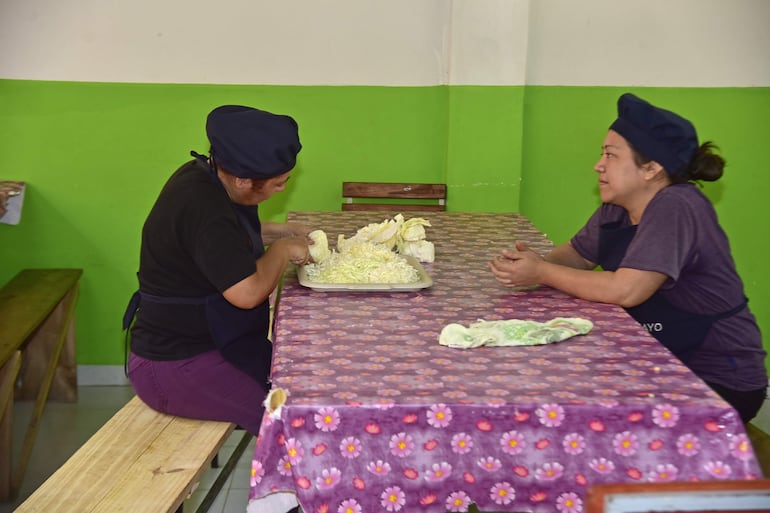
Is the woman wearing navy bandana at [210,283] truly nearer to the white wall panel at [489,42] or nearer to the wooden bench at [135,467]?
the wooden bench at [135,467]

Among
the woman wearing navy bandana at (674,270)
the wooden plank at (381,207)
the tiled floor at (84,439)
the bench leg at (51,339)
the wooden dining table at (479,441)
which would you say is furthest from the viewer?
the wooden plank at (381,207)

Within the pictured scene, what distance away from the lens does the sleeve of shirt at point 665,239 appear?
2.73 m

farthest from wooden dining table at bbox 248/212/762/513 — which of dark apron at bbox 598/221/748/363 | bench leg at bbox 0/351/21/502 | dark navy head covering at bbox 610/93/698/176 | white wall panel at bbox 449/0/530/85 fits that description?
white wall panel at bbox 449/0/530/85

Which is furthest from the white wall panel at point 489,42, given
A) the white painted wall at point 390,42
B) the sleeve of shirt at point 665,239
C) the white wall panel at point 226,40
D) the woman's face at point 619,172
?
the sleeve of shirt at point 665,239

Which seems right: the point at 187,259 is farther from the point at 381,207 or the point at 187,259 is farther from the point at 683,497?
the point at 381,207

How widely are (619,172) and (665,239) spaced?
38 cm

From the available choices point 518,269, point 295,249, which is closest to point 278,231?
point 295,249

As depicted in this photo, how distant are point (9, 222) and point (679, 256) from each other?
11.8ft

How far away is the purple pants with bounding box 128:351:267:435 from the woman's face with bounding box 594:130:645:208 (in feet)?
4.43

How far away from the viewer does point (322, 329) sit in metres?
2.54

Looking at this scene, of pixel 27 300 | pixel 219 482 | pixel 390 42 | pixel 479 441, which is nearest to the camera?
pixel 479 441

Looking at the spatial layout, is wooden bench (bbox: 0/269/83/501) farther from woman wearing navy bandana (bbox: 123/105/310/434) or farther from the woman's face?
the woman's face

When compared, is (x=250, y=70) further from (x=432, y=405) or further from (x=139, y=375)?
(x=432, y=405)

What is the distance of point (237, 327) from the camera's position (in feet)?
9.77
